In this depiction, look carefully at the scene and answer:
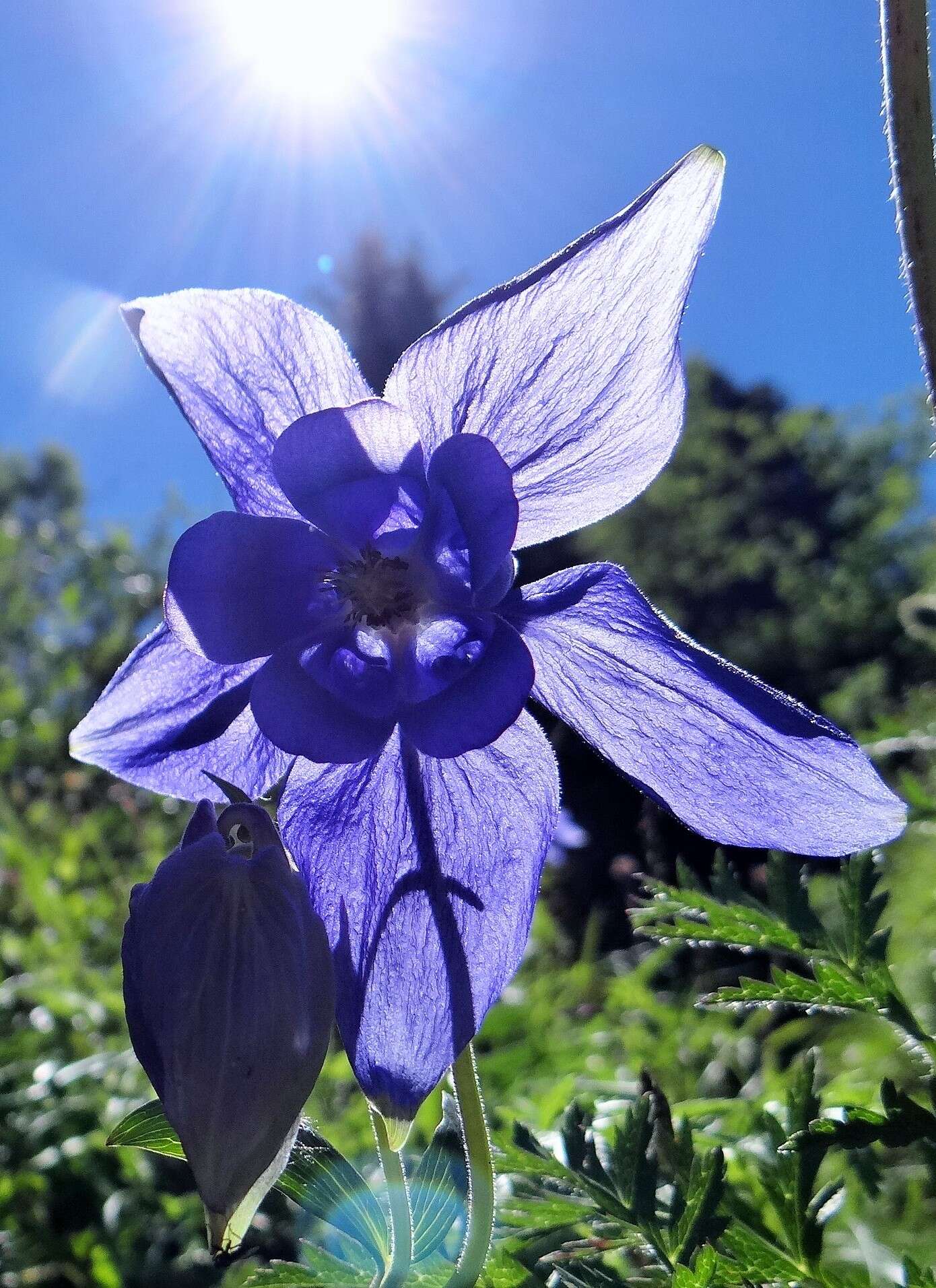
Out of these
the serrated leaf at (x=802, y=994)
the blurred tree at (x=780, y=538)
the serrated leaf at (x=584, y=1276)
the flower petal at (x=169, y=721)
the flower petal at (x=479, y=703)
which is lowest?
the serrated leaf at (x=584, y=1276)

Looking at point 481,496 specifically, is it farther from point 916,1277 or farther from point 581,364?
point 916,1277

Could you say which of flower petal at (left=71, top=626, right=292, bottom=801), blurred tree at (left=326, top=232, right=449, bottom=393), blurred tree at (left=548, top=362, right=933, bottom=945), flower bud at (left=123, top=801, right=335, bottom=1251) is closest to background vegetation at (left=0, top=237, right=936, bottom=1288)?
flower bud at (left=123, top=801, right=335, bottom=1251)

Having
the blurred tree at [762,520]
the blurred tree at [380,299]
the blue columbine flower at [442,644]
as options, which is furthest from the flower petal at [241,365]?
the blurred tree at [380,299]

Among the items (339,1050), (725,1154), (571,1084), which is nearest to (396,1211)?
(725,1154)

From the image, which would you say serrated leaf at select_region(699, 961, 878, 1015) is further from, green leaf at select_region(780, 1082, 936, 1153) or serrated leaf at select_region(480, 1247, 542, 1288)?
serrated leaf at select_region(480, 1247, 542, 1288)

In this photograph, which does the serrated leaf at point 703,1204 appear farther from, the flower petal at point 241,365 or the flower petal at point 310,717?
the flower petal at point 241,365

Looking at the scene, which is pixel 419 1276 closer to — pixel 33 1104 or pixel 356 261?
pixel 33 1104
